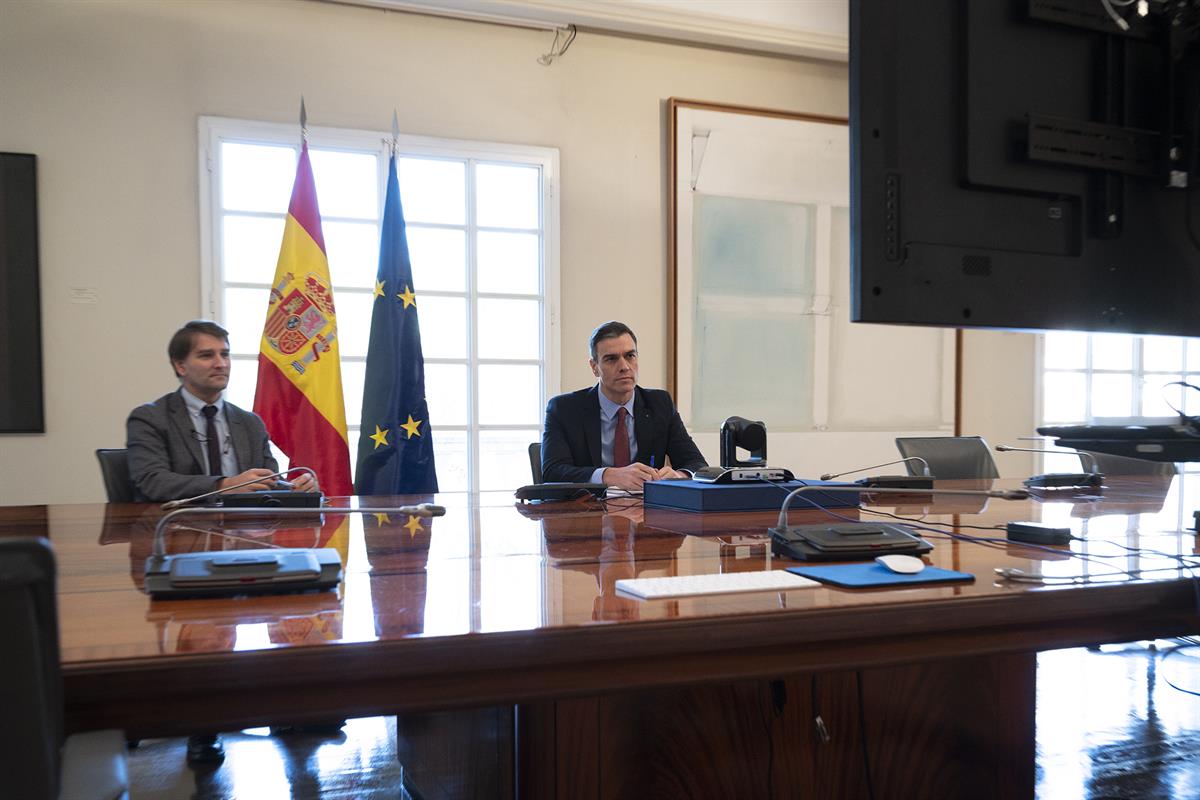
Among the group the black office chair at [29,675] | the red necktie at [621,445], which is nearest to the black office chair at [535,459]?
the red necktie at [621,445]

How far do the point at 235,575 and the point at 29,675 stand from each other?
0.37 meters

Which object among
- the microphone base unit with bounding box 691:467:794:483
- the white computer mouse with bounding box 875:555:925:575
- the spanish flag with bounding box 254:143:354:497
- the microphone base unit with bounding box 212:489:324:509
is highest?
the spanish flag with bounding box 254:143:354:497

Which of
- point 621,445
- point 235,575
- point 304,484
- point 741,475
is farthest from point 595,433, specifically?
point 235,575

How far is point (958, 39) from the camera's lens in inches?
51.4

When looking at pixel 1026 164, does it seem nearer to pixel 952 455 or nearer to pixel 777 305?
pixel 952 455

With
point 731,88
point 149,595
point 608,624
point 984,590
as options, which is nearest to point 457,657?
point 608,624

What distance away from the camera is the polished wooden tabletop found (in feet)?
2.67

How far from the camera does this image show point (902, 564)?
3.87ft

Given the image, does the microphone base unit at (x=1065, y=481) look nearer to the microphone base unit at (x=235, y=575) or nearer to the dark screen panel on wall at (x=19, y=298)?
the microphone base unit at (x=235, y=575)

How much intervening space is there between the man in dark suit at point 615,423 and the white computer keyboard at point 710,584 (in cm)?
198

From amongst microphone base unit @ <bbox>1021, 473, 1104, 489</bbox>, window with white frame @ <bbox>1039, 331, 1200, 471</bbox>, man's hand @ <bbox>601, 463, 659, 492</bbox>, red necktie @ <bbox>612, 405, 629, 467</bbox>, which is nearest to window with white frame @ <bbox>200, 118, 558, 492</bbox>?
red necktie @ <bbox>612, 405, 629, 467</bbox>

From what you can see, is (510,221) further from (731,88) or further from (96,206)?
(96,206)

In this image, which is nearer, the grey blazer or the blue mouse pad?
the blue mouse pad

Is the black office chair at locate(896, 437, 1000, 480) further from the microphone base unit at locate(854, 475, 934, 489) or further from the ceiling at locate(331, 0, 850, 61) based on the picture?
the ceiling at locate(331, 0, 850, 61)
